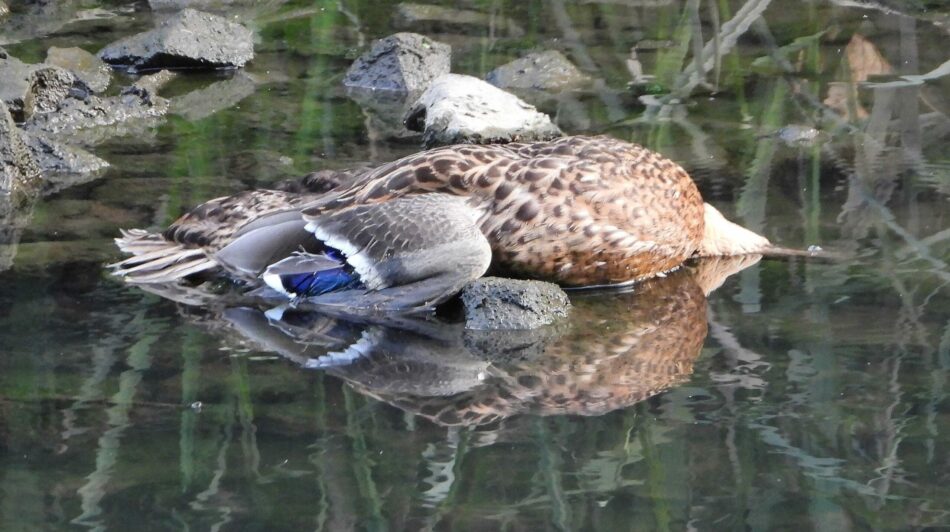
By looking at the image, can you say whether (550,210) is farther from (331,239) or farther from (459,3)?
(459,3)

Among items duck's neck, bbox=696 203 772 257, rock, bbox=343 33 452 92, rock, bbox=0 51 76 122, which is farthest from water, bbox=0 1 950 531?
rock, bbox=343 33 452 92

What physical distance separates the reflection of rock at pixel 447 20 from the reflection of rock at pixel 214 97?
155 cm

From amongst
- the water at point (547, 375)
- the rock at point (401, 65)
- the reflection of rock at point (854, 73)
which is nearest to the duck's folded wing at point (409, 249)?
the water at point (547, 375)

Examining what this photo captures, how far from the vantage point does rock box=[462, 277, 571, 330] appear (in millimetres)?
5637

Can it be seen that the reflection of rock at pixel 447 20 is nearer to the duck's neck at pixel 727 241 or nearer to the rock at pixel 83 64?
the rock at pixel 83 64

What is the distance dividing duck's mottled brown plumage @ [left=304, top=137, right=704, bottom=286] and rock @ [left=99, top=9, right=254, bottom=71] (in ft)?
13.2

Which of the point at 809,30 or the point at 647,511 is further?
the point at 809,30

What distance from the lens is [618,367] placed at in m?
5.21

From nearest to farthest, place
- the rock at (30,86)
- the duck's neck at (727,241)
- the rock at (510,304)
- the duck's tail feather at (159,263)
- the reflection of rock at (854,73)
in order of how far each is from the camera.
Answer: the rock at (510,304) → the duck's tail feather at (159,263) → the duck's neck at (727,241) → the reflection of rock at (854,73) → the rock at (30,86)

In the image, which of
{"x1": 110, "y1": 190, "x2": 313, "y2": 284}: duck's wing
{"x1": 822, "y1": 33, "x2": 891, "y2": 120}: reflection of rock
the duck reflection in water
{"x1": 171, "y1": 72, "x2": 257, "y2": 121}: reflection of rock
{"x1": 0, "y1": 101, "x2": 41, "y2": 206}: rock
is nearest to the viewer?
the duck reflection in water

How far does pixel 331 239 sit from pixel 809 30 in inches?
203

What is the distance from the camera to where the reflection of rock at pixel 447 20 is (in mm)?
10672

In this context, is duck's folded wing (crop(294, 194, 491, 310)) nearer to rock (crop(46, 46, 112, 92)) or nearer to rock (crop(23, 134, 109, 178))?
rock (crop(23, 134, 109, 178))

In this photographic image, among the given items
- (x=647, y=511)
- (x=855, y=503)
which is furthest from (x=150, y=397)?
(x=855, y=503)
